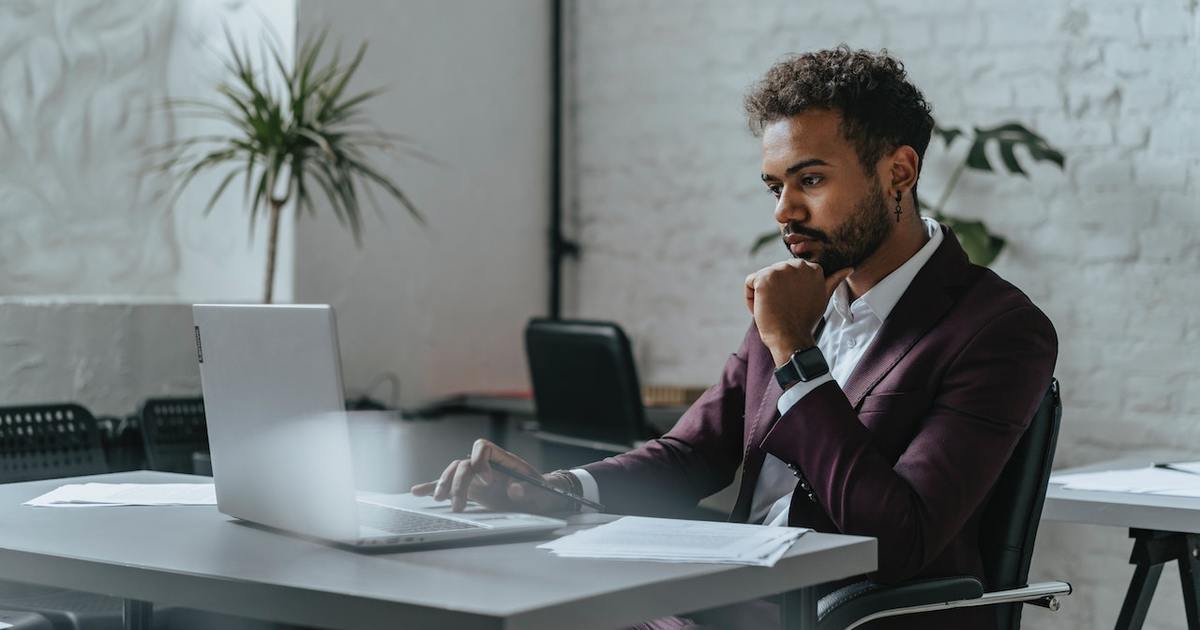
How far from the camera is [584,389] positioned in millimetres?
3391

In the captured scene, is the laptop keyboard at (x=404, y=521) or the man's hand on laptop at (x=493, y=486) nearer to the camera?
the laptop keyboard at (x=404, y=521)

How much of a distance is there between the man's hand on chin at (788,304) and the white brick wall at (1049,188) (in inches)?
74.5

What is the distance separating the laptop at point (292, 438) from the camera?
4.36 ft

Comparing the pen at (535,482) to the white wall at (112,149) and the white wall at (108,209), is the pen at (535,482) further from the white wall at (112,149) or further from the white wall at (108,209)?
the white wall at (112,149)

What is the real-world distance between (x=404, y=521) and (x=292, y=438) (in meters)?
0.20

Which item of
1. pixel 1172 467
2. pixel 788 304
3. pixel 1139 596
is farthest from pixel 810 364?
pixel 1172 467

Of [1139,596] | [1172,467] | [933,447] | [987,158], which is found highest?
[987,158]

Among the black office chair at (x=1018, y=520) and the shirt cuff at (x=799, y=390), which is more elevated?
the shirt cuff at (x=799, y=390)

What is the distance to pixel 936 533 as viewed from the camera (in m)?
1.64

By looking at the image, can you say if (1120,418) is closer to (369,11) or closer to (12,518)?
(369,11)

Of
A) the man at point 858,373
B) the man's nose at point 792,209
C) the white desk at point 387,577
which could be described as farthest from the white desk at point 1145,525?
the white desk at point 387,577

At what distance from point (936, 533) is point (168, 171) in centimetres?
277

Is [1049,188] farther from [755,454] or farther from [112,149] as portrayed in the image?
[112,149]

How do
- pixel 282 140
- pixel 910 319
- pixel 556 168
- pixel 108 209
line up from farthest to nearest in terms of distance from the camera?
pixel 556 168, pixel 108 209, pixel 282 140, pixel 910 319
